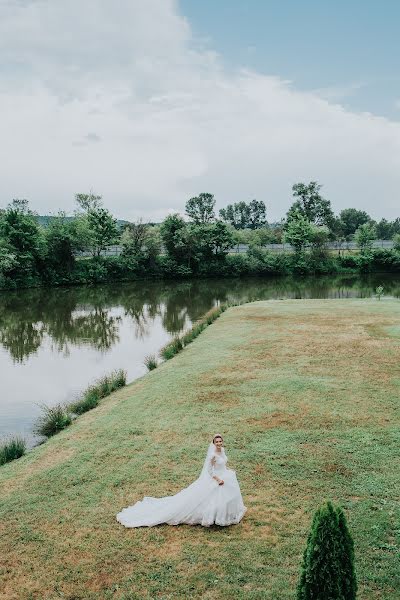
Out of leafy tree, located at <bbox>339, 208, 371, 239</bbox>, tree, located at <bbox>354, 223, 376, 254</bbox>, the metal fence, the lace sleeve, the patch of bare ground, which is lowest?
the patch of bare ground

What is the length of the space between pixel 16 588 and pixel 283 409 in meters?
8.63

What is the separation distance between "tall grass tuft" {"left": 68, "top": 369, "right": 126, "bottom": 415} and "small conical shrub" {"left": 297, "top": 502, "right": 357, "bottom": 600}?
485 inches

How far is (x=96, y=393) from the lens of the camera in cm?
1819

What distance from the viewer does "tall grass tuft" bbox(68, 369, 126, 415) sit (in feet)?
56.1

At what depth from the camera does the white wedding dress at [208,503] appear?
30.1ft

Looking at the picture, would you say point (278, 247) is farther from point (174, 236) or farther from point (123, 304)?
point (123, 304)

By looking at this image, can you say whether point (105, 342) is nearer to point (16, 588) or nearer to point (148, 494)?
point (148, 494)

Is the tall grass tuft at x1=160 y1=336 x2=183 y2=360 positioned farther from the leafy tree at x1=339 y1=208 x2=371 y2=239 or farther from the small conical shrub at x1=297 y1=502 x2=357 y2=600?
the leafy tree at x1=339 y1=208 x2=371 y2=239

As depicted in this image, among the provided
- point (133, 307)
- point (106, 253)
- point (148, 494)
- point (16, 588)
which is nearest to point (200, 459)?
point (148, 494)

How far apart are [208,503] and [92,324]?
93.4ft

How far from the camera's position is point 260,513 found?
9.51 metres

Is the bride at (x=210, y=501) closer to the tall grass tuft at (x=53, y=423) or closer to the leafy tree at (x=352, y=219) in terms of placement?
the tall grass tuft at (x=53, y=423)

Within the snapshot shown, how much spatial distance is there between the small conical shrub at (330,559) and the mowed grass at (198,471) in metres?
1.94

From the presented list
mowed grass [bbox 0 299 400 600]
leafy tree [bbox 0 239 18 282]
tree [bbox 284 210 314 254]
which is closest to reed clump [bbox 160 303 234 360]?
mowed grass [bbox 0 299 400 600]
